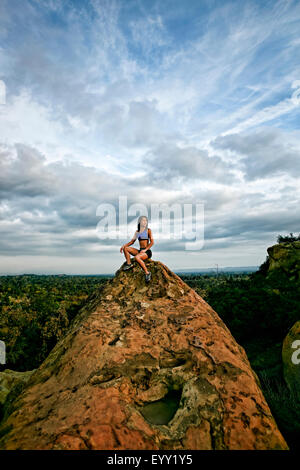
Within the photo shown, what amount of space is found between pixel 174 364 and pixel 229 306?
711 inches

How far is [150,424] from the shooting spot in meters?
3.71

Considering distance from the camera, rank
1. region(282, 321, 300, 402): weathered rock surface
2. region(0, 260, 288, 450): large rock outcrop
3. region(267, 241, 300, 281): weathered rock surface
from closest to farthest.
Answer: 1. region(0, 260, 288, 450): large rock outcrop
2. region(282, 321, 300, 402): weathered rock surface
3. region(267, 241, 300, 281): weathered rock surface

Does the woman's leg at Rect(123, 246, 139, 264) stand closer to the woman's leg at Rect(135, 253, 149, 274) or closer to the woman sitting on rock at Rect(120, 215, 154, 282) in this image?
the woman sitting on rock at Rect(120, 215, 154, 282)

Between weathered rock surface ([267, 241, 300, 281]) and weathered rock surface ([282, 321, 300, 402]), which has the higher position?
weathered rock surface ([267, 241, 300, 281])

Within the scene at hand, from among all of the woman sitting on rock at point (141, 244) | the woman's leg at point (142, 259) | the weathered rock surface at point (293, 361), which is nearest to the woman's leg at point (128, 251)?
the woman sitting on rock at point (141, 244)

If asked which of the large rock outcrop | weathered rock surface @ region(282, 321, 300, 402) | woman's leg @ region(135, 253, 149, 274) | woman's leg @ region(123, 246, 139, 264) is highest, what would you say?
woman's leg @ region(123, 246, 139, 264)

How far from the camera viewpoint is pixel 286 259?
82.4 feet

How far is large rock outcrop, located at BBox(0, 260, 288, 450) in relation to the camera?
3.44 meters

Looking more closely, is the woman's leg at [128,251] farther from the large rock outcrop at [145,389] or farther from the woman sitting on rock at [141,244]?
the large rock outcrop at [145,389]

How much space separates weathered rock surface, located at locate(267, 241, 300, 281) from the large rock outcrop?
2123cm

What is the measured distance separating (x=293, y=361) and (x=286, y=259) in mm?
18543

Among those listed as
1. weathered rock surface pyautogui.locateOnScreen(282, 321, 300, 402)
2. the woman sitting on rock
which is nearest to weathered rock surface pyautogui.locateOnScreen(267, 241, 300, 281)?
weathered rock surface pyautogui.locateOnScreen(282, 321, 300, 402)

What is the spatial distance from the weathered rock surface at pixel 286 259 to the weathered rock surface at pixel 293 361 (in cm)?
1686
